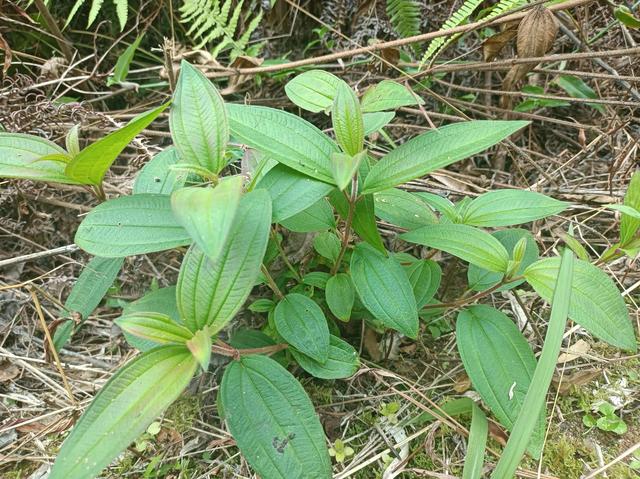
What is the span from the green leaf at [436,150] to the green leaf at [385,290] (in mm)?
157

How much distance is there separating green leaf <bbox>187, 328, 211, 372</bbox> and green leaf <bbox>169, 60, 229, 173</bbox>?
27 cm

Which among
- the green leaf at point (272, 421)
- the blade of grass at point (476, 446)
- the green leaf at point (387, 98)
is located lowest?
the blade of grass at point (476, 446)

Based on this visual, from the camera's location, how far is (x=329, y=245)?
1.05 m

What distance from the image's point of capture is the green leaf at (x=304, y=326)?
0.90 metres

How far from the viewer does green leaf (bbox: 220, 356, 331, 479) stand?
74 cm

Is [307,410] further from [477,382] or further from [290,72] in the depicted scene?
[290,72]

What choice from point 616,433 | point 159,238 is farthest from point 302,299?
point 616,433

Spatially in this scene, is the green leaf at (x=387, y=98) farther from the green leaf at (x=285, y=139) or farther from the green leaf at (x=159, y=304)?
the green leaf at (x=159, y=304)

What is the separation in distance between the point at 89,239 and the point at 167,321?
224 mm

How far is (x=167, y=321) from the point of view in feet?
2.22

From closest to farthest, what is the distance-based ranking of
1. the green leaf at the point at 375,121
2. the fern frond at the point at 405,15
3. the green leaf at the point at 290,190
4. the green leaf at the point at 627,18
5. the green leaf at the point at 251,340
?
the green leaf at the point at 290,190 < the green leaf at the point at 375,121 < the green leaf at the point at 251,340 < the green leaf at the point at 627,18 < the fern frond at the point at 405,15

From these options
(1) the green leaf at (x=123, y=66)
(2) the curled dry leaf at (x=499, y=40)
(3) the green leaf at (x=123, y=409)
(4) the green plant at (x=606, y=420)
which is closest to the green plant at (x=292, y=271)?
(3) the green leaf at (x=123, y=409)

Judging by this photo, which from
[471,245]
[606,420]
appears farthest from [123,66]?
[606,420]

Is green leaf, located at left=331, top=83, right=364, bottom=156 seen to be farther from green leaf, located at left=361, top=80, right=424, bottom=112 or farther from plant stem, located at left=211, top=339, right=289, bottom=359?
plant stem, located at left=211, top=339, right=289, bottom=359
